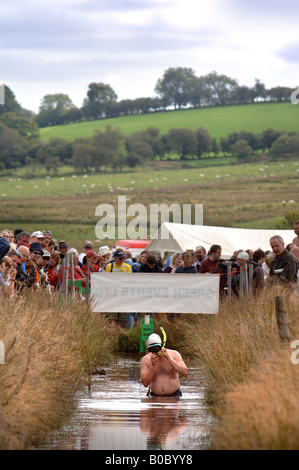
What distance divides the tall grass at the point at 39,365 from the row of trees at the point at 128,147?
4401 inches

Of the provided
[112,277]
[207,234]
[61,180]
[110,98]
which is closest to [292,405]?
[112,277]

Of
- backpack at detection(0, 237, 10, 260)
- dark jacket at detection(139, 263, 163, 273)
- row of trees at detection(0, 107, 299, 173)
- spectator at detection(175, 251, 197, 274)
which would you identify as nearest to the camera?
backpack at detection(0, 237, 10, 260)

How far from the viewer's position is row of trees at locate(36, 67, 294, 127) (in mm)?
151375

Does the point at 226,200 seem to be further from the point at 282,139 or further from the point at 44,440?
the point at 44,440

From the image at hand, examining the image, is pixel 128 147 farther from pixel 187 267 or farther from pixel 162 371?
pixel 162 371

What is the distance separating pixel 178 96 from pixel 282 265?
144 metres

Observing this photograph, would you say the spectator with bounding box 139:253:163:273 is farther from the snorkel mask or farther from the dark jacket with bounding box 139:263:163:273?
the snorkel mask

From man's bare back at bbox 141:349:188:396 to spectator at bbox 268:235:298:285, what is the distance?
127 inches

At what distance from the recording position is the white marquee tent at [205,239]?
1089 inches

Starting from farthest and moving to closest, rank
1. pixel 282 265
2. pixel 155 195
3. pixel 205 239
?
1. pixel 155 195
2. pixel 205 239
3. pixel 282 265

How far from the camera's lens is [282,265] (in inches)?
592

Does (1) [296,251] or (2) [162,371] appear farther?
(1) [296,251]

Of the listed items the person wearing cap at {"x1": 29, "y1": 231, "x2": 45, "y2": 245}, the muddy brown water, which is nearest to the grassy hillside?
the person wearing cap at {"x1": 29, "y1": 231, "x2": 45, "y2": 245}

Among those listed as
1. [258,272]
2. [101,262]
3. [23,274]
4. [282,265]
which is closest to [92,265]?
[101,262]
